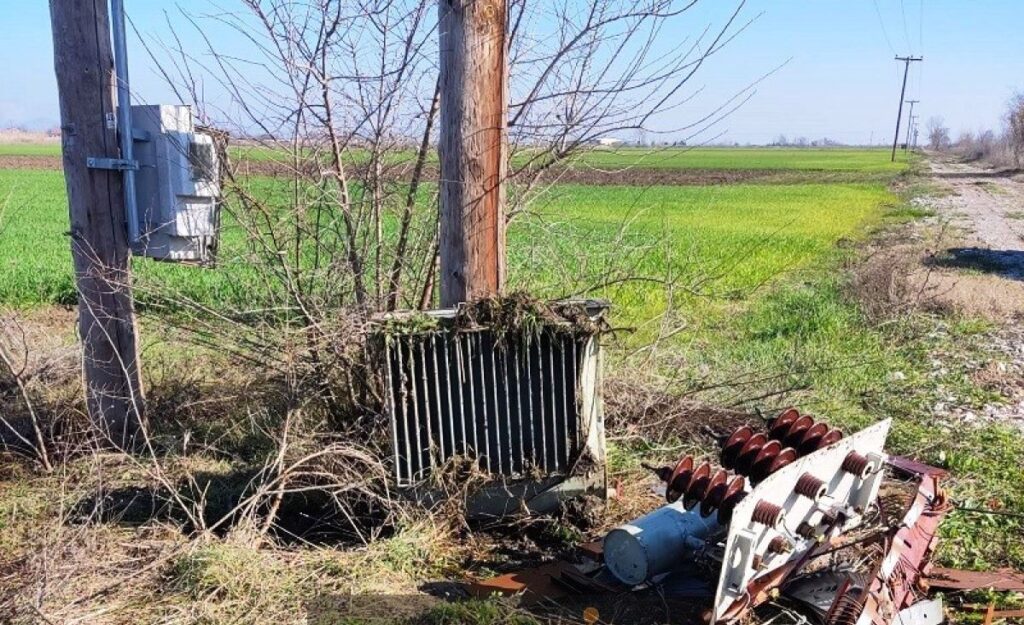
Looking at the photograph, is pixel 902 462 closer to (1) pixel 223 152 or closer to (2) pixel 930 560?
(2) pixel 930 560

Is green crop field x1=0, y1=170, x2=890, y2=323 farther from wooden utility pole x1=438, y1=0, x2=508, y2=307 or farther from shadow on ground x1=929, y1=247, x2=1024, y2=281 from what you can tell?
shadow on ground x1=929, y1=247, x2=1024, y2=281

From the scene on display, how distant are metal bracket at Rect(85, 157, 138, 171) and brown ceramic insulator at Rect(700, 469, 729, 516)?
12.5 ft

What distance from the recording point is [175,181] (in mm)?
5109

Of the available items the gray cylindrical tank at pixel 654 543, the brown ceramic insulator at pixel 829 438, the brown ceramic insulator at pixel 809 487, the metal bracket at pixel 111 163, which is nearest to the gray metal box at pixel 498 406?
the gray cylindrical tank at pixel 654 543

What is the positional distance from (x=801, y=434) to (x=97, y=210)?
4278mm

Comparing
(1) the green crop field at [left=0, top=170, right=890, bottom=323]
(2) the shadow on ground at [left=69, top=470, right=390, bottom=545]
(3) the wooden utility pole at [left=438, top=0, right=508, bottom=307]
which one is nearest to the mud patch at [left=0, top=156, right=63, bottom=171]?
(1) the green crop field at [left=0, top=170, right=890, bottom=323]

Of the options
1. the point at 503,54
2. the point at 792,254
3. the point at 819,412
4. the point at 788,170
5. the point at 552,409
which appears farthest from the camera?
the point at 788,170

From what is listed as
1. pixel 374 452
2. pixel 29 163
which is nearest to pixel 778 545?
pixel 374 452

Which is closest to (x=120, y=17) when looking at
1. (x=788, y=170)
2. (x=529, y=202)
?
(x=529, y=202)

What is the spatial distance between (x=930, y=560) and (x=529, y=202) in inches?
130

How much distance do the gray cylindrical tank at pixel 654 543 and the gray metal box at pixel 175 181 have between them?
3.05m

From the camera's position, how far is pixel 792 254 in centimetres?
1845

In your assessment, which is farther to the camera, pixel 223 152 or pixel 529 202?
pixel 529 202

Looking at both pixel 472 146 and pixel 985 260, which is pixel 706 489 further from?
pixel 985 260
